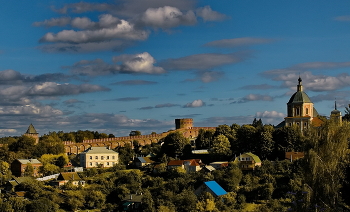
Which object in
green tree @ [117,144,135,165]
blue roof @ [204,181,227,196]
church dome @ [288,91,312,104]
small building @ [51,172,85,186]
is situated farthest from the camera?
church dome @ [288,91,312,104]

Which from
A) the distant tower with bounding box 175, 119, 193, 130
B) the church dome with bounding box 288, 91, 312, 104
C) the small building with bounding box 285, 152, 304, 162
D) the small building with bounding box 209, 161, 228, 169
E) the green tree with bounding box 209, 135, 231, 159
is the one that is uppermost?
the church dome with bounding box 288, 91, 312, 104

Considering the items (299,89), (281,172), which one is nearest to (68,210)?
(281,172)

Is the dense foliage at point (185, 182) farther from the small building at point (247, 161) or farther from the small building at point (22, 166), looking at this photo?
the small building at point (22, 166)

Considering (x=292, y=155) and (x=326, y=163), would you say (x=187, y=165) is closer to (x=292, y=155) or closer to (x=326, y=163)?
(x=292, y=155)

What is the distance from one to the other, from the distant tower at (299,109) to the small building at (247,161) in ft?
45.0

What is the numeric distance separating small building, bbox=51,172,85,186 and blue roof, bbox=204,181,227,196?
13.4m

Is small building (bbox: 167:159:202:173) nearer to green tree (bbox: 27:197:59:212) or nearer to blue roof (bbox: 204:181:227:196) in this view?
blue roof (bbox: 204:181:227:196)

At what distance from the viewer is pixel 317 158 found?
21688mm

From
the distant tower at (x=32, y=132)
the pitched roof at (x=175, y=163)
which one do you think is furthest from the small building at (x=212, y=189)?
the distant tower at (x=32, y=132)

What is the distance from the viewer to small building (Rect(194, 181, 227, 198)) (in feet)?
148

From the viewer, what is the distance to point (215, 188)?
4612cm

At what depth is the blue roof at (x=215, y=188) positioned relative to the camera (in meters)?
45.2

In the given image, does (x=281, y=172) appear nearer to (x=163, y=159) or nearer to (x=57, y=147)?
(x=163, y=159)

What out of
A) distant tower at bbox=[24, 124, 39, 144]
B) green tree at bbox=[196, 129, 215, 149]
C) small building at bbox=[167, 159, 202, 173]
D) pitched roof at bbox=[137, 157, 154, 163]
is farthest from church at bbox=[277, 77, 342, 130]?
distant tower at bbox=[24, 124, 39, 144]
